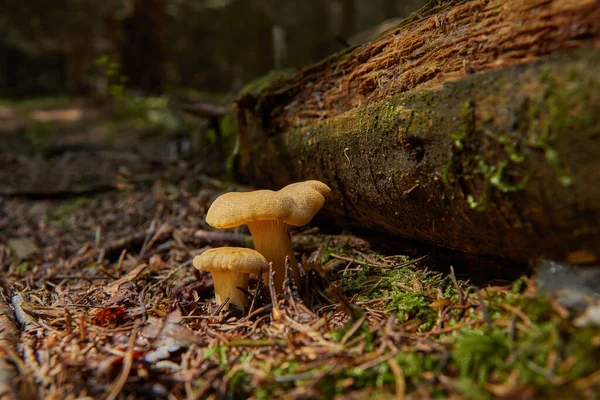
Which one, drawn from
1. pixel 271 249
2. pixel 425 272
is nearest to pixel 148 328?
pixel 271 249

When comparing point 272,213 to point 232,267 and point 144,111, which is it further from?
point 144,111

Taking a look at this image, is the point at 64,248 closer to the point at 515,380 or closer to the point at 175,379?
the point at 175,379

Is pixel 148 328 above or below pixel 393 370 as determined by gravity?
above

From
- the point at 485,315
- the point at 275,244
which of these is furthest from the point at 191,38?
the point at 485,315

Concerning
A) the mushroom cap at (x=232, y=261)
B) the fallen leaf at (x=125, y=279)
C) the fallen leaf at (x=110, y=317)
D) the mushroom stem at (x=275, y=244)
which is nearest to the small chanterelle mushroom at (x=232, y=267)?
the mushroom cap at (x=232, y=261)

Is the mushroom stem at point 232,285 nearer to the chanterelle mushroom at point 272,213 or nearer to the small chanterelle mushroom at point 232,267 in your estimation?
the small chanterelle mushroom at point 232,267

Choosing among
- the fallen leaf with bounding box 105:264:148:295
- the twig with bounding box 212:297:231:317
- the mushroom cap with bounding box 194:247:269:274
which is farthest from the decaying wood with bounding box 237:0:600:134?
the fallen leaf with bounding box 105:264:148:295

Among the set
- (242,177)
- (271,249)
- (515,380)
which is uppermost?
(242,177)
